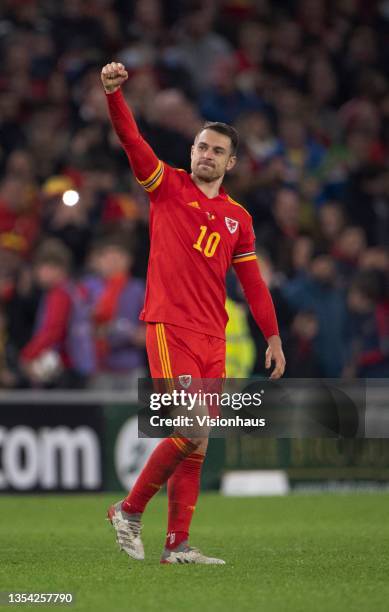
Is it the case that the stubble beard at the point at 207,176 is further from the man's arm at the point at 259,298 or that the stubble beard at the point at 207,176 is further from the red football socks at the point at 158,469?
the red football socks at the point at 158,469

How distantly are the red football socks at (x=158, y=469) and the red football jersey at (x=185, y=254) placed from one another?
59 cm

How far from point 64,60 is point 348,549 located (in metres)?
9.01

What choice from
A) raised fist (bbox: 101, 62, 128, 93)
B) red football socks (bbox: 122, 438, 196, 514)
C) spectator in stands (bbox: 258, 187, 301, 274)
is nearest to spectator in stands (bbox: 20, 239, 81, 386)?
spectator in stands (bbox: 258, 187, 301, 274)

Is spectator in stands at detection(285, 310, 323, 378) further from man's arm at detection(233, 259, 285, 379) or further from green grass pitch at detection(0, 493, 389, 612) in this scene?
man's arm at detection(233, 259, 285, 379)

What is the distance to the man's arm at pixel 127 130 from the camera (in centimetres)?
674

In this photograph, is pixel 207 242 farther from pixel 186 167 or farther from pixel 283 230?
pixel 283 230

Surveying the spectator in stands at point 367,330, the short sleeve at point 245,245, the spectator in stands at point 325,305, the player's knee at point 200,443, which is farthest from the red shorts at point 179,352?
the spectator in stands at point 367,330

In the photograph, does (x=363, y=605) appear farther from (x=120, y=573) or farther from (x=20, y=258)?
(x=20, y=258)

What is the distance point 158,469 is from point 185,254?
3.57ft

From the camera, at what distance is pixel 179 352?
705 cm

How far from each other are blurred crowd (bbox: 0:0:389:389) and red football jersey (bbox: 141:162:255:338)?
5033 mm

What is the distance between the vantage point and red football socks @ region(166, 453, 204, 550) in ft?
23.5

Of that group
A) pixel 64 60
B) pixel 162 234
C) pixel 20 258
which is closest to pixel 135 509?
pixel 162 234

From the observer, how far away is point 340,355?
A: 44.2 ft
